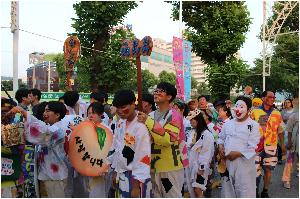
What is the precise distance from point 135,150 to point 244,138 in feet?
7.59

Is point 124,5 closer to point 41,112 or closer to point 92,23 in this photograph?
point 92,23

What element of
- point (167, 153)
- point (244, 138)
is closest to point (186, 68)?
point (244, 138)

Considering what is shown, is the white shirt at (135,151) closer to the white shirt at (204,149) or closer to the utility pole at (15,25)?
the white shirt at (204,149)

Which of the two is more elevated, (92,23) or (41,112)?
(92,23)

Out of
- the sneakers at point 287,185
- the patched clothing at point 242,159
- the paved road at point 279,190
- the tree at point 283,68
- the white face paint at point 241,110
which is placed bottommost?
the paved road at point 279,190

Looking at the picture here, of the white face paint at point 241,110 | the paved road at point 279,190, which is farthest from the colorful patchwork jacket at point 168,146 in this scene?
the paved road at point 279,190

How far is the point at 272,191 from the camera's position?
25.4ft

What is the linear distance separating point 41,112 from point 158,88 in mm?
1657

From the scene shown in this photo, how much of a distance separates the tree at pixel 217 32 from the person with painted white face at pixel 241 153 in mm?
19773

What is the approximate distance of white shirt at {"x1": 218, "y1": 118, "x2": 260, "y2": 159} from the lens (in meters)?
5.68

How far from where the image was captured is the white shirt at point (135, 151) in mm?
3846

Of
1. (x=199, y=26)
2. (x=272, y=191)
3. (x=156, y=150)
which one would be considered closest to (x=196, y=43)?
(x=199, y=26)

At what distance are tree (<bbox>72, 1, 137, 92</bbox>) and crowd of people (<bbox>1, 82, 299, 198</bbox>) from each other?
1473 cm

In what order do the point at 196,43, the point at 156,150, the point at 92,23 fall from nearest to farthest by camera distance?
the point at 156,150
the point at 92,23
the point at 196,43
